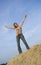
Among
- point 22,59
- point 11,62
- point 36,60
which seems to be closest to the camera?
point 36,60

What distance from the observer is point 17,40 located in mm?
16812

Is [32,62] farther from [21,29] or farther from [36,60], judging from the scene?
[21,29]

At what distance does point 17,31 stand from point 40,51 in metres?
3.21

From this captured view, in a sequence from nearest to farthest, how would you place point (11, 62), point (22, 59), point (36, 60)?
point (36, 60), point (22, 59), point (11, 62)

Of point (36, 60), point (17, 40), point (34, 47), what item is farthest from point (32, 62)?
point (17, 40)

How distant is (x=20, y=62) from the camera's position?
48.7 feet

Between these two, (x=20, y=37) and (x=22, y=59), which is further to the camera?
(x=20, y=37)

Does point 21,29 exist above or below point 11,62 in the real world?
above

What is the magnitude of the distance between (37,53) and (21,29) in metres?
3.34

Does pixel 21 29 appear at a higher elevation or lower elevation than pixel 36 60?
higher

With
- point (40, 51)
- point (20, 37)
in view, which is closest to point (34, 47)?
point (40, 51)

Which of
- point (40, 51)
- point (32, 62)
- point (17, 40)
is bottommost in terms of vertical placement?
point (32, 62)

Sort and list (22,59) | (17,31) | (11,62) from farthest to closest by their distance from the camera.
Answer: (17,31) < (11,62) < (22,59)

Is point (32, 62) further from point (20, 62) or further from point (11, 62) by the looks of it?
point (11, 62)
